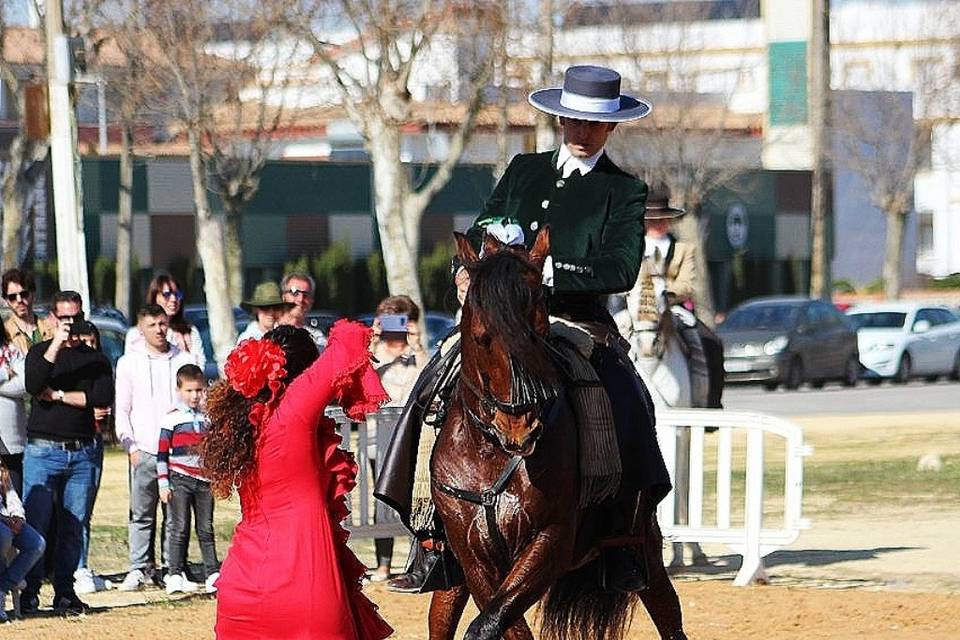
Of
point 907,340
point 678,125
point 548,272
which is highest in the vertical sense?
point 678,125

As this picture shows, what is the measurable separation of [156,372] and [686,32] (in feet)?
117

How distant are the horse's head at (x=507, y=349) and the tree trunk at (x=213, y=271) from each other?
2442cm

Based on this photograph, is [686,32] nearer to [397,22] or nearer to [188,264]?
[188,264]

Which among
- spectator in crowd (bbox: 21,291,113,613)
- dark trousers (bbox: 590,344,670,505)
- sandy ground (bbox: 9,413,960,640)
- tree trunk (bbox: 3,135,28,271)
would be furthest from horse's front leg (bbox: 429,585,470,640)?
tree trunk (bbox: 3,135,28,271)

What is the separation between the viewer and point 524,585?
7.13 m

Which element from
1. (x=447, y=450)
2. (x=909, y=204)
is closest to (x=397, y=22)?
(x=447, y=450)

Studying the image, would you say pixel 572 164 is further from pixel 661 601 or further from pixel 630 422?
pixel 661 601

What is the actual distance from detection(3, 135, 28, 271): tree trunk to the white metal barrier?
24.7 meters

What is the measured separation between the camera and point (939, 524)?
15.4 m

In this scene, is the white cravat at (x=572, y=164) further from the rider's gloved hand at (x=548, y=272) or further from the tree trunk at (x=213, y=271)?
the tree trunk at (x=213, y=271)

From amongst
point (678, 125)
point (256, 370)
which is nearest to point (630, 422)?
point (256, 370)

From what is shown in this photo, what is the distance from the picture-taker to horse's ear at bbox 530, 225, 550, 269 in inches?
285

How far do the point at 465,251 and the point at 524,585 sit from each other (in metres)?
1.29

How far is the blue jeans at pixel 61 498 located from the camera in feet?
38.1
